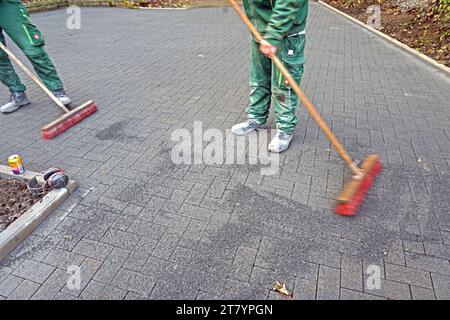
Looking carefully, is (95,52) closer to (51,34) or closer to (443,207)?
(51,34)

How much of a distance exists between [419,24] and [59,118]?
26.6ft

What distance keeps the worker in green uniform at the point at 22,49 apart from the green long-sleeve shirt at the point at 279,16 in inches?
110

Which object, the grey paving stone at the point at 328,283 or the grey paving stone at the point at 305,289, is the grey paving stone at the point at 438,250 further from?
the grey paving stone at the point at 305,289

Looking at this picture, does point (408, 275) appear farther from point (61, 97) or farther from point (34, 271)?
point (61, 97)

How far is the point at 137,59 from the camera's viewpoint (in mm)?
6141

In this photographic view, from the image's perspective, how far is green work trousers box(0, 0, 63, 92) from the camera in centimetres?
356

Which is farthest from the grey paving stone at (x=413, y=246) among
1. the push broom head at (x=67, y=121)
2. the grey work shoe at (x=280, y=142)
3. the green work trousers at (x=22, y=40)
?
the green work trousers at (x=22, y=40)

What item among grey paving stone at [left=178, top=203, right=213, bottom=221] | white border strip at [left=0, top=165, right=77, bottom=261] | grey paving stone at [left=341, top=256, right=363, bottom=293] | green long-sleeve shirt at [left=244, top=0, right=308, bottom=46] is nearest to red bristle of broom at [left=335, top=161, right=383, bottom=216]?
grey paving stone at [left=341, top=256, right=363, bottom=293]

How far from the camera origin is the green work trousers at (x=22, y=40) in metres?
3.56

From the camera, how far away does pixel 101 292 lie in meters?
1.90

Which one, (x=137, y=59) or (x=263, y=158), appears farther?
(x=137, y=59)

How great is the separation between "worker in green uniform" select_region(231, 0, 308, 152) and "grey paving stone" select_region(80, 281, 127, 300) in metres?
1.98
